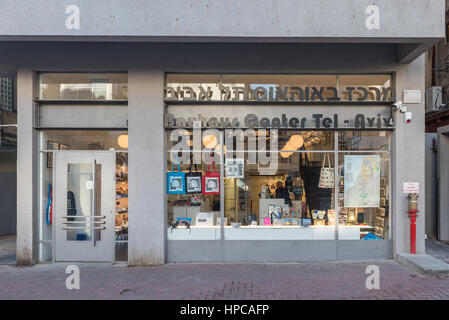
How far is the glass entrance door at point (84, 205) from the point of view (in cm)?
734

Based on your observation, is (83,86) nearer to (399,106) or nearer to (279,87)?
(279,87)

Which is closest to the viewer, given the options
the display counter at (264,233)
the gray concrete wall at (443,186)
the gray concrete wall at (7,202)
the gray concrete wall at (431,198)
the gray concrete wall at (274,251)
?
the gray concrete wall at (274,251)

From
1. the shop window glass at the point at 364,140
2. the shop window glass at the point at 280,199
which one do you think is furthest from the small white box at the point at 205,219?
the shop window glass at the point at 364,140

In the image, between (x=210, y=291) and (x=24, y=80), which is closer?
(x=210, y=291)

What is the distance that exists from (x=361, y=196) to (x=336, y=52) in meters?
3.39

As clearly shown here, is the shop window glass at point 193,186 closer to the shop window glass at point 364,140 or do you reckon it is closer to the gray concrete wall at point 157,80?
the gray concrete wall at point 157,80

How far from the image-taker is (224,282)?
19.6 feet

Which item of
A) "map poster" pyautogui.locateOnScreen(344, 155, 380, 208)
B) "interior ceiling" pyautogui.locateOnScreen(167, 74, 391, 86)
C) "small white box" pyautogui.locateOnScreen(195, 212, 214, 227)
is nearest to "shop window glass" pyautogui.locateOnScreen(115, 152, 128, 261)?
"small white box" pyautogui.locateOnScreen(195, 212, 214, 227)

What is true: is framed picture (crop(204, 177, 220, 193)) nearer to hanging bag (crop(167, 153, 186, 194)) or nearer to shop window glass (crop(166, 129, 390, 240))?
shop window glass (crop(166, 129, 390, 240))
